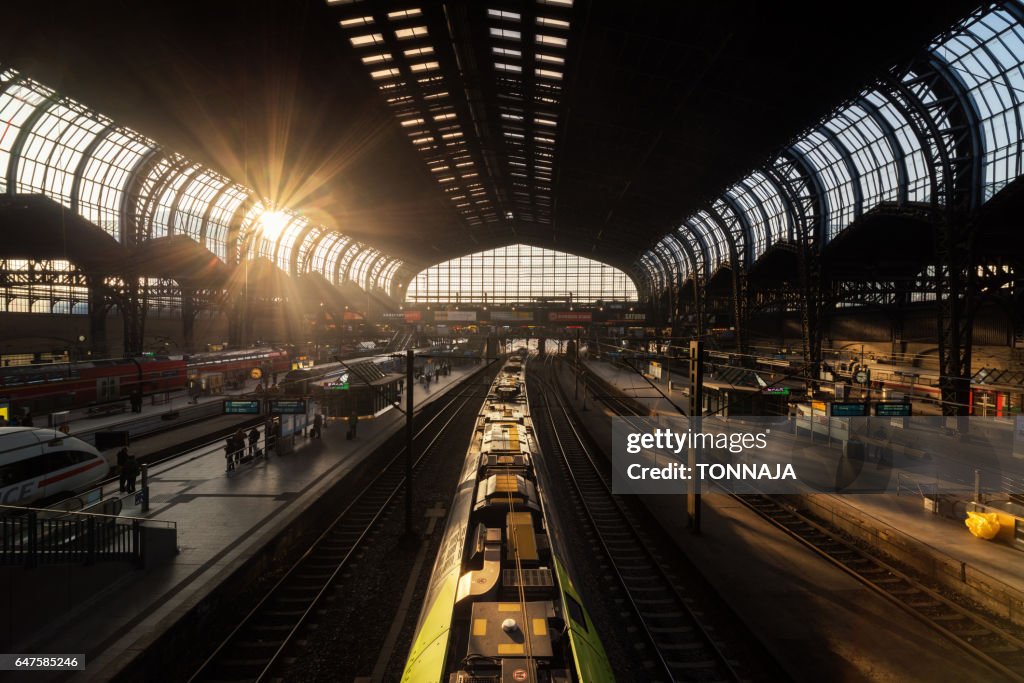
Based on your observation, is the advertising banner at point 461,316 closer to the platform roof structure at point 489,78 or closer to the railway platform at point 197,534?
the platform roof structure at point 489,78

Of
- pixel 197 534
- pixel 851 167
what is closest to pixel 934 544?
pixel 197 534

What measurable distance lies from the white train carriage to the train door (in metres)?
17.7

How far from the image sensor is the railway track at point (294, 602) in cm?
778

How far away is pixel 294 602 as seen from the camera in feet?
31.8

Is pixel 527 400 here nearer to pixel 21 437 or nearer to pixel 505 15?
pixel 505 15

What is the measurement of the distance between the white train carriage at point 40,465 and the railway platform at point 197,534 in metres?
1.71

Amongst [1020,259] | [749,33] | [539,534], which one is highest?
[749,33]

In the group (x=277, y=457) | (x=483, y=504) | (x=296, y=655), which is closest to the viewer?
(x=296, y=655)

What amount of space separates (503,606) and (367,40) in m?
26.3

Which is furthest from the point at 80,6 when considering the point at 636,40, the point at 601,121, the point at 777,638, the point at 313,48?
the point at 777,638

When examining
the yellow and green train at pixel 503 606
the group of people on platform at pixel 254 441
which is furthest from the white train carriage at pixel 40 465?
the yellow and green train at pixel 503 606

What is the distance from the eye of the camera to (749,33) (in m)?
17.6

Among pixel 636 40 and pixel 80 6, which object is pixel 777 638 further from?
pixel 80 6

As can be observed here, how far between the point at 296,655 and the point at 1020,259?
3208 cm
